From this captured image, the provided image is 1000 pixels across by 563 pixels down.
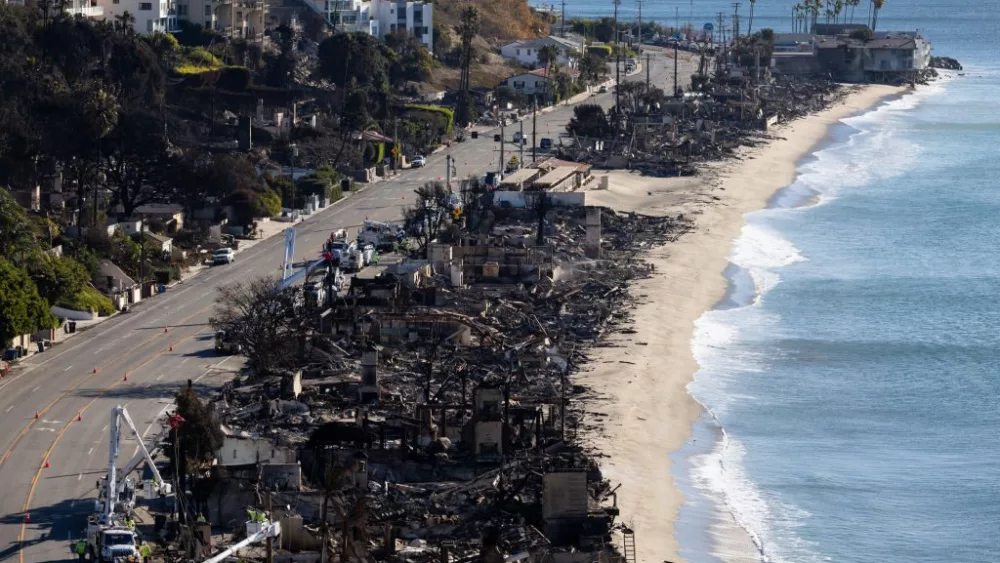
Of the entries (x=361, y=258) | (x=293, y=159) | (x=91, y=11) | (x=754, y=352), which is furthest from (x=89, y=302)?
(x=91, y=11)

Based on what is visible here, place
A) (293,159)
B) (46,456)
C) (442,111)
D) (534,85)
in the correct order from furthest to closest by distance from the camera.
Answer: (534,85) → (442,111) → (293,159) → (46,456)

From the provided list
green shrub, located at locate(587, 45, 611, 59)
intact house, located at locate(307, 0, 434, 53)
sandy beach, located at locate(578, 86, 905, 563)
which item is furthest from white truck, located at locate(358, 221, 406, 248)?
green shrub, located at locate(587, 45, 611, 59)

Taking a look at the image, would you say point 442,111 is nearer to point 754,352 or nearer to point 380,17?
point 380,17

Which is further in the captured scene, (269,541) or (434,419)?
(434,419)

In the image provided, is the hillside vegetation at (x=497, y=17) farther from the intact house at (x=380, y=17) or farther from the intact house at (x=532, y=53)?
the intact house at (x=380, y=17)

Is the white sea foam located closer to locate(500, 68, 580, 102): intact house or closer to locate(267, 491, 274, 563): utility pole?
locate(267, 491, 274, 563): utility pole

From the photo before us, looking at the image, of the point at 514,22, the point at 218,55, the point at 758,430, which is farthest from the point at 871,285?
the point at 514,22

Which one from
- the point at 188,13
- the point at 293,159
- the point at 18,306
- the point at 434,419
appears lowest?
the point at 434,419
